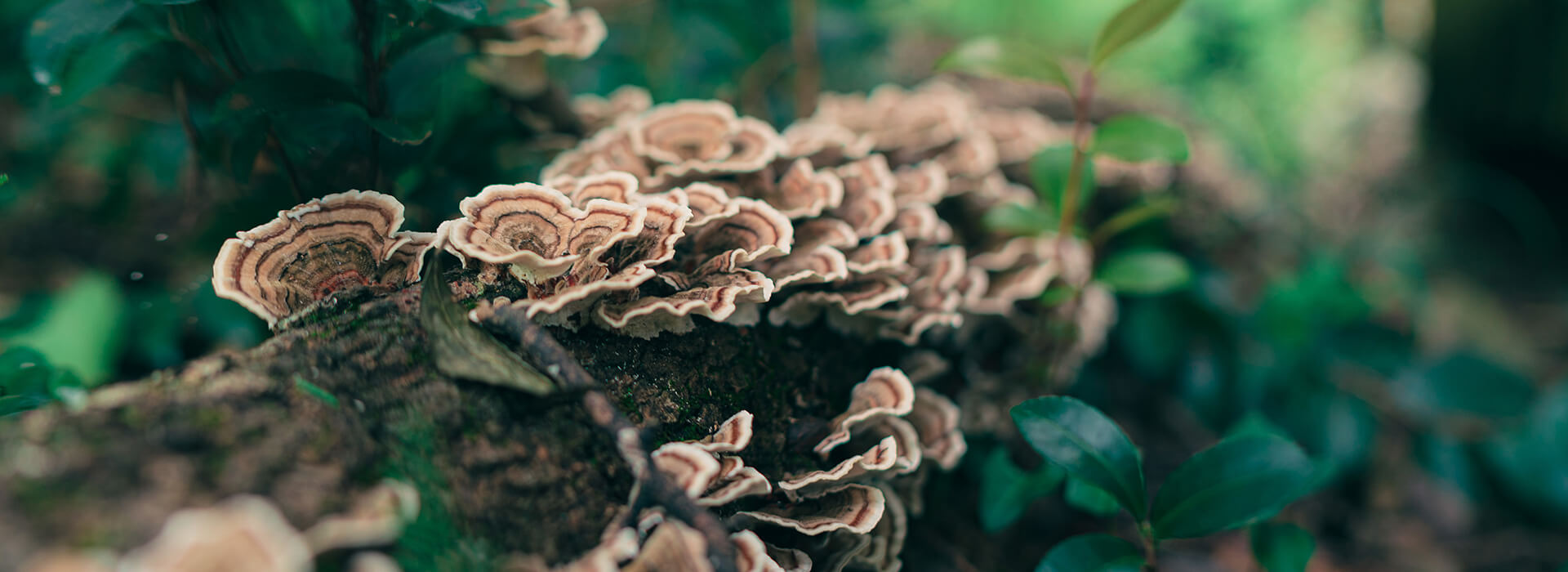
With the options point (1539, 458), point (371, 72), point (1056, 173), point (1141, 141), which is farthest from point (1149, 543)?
point (1539, 458)

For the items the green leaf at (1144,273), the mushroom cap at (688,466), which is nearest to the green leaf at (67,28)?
the mushroom cap at (688,466)

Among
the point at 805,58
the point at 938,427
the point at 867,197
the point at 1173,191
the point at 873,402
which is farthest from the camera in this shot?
the point at 805,58

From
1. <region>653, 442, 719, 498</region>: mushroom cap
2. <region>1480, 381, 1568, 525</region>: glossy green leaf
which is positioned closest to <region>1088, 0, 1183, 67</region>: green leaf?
<region>653, 442, 719, 498</region>: mushroom cap

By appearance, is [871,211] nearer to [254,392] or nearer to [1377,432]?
[254,392]

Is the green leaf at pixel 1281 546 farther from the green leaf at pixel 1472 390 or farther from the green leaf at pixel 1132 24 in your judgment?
the green leaf at pixel 1472 390

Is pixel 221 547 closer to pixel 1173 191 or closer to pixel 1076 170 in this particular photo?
pixel 1076 170
